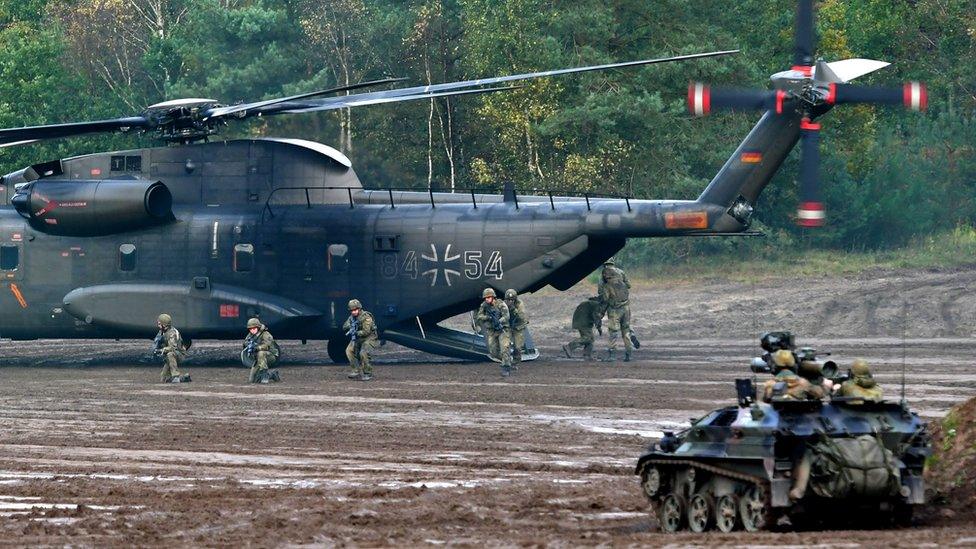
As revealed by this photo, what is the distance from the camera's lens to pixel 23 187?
92.7ft

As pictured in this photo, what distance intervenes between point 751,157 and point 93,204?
11.7 metres

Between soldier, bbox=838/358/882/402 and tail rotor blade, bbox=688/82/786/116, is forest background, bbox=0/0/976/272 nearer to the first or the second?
tail rotor blade, bbox=688/82/786/116

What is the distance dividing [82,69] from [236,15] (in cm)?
836

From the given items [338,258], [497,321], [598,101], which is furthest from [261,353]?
[598,101]

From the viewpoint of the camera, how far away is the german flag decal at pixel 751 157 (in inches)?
1016

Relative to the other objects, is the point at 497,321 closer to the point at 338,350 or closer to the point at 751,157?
the point at 338,350

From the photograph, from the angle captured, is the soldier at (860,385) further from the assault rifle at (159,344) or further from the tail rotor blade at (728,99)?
the assault rifle at (159,344)

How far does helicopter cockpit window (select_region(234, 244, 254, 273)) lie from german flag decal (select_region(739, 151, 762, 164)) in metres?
8.94

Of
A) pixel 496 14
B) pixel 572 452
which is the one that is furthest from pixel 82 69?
pixel 572 452

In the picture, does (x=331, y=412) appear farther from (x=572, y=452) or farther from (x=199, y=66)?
(x=199, y=66)

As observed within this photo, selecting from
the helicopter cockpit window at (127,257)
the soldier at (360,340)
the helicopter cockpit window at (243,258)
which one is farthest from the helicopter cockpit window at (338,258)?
the helicopter cockpit window at (127,257)

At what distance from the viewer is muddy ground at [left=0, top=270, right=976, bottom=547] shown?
13.0 meters

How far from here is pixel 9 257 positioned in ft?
95.6

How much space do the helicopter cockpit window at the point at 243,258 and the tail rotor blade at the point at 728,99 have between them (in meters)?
9.34
